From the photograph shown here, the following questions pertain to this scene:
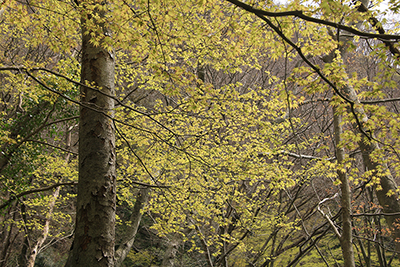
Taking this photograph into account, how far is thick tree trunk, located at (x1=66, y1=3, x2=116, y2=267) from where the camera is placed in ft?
7.73

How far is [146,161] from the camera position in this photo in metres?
6.64

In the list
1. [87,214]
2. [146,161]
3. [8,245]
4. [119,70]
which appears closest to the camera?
[87,214]

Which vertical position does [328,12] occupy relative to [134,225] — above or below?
above

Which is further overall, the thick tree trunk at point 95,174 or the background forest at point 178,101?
the background forest at point 178,101

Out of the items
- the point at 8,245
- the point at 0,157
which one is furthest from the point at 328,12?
the point at 8,245

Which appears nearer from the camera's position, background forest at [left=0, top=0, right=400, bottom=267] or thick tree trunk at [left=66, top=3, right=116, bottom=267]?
thick tree trunk at [left=66, top=3, right=116, bottom=267]

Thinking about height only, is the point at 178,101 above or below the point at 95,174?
above

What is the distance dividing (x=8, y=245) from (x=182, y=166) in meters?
7.50

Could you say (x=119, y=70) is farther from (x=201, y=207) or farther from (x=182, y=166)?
(x=201, y=207)

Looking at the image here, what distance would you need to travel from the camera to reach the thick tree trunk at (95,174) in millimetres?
2355

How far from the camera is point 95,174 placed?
2.59 metres

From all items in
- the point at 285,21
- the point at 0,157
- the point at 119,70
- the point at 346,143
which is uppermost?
the point at 119,70

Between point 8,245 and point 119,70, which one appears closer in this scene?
point 119,70

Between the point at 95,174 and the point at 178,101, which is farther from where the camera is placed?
the point at 178,101
